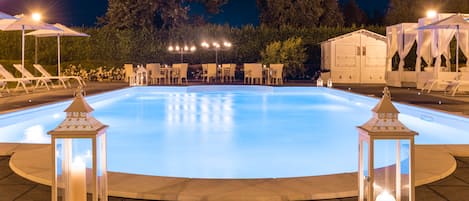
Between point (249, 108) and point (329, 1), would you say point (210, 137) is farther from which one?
point (329, 1)

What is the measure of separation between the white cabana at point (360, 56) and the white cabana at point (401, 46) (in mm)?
2187

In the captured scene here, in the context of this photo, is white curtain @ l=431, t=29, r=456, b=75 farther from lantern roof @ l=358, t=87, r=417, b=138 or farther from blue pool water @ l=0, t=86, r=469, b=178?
lantern roof @ l=358, t=87, r=417, b=138

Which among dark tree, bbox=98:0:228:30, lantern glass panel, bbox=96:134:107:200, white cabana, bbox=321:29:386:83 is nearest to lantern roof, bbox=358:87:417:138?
lantern glass panel, bbox=96:134:107:200

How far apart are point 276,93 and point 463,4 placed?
15963 millimetres

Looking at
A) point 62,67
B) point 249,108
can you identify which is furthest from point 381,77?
point 62,67

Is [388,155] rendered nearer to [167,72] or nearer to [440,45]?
[440,45]

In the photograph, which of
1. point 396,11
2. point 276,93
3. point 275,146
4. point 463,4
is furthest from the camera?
point 396,11

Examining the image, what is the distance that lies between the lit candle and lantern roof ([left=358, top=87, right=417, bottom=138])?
138cm

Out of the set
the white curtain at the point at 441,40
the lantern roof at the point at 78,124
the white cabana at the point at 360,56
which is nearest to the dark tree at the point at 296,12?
the white cabana at the point at 360,56

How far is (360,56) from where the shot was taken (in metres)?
19.5

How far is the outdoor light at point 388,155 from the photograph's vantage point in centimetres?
242

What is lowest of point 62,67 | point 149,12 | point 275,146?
point 275,146

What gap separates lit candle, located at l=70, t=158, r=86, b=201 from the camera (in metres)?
2.50

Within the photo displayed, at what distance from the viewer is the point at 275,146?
668cm
